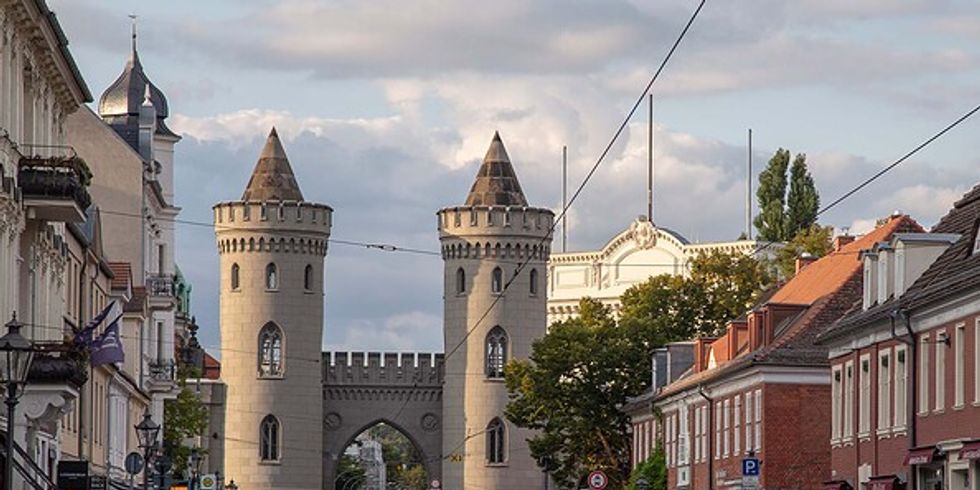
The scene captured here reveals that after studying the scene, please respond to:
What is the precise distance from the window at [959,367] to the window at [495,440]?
282ft

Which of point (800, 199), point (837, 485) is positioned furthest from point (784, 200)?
point (837, 485)

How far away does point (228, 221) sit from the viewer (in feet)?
409

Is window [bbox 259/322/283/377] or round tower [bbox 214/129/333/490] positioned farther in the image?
window [bbox 259/322/283/377]

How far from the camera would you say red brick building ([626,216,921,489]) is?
5231 cm

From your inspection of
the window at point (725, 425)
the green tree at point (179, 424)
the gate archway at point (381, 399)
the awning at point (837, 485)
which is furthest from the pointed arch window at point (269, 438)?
the awning at point (837, 485)

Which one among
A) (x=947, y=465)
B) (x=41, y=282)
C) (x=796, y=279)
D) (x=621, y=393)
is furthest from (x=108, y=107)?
(x=947, y=465)

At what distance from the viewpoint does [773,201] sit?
10525cm

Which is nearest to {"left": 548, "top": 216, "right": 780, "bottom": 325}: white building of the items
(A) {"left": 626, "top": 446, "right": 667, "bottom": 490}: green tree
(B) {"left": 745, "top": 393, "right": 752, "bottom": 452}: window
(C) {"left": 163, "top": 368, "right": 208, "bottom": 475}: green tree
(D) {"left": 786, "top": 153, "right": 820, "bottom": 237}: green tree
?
(D) {"left": 786, "top": 153, "right": 820, "bottom": 237}: green tree

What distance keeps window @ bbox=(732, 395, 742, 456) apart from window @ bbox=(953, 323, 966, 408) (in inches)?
761

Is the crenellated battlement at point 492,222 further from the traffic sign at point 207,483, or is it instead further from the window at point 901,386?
the window at point 901,386

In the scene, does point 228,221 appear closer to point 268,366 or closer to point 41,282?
point 268,366

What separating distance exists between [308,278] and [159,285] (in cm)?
4440

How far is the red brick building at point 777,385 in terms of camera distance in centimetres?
5231

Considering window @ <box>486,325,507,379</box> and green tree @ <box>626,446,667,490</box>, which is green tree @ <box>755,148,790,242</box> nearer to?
window @ <box>486,325,507,379</box>
